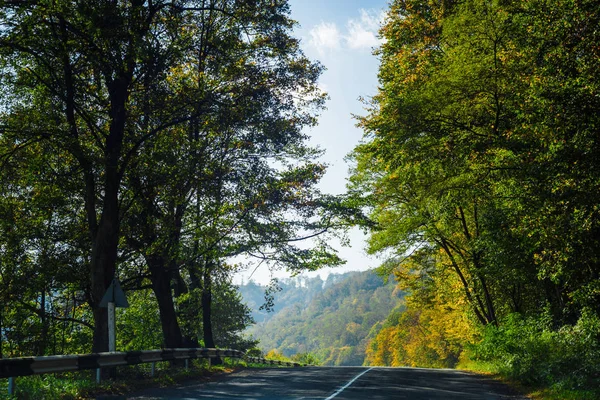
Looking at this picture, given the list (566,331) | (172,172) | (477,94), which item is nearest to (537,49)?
(477,94)

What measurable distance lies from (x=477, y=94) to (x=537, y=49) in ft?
10.3

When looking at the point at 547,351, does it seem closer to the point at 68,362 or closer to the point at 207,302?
the point at 68,362

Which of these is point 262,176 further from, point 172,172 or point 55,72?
point 55,72

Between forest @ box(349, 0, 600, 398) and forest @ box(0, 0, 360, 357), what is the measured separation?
3.86 m

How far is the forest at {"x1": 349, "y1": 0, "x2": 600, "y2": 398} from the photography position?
10.0 meters

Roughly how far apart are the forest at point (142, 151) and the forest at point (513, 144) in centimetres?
386

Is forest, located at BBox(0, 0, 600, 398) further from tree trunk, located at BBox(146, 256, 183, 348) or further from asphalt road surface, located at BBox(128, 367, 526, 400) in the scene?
asphalt road surface, located at BBox(128, 367, 526, 400)

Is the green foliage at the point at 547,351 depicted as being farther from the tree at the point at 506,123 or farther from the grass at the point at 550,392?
the tree at the point at 506,123

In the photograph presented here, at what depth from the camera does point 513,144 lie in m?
12.7

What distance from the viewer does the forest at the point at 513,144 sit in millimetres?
10008

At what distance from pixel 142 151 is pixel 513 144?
11025 millimetres

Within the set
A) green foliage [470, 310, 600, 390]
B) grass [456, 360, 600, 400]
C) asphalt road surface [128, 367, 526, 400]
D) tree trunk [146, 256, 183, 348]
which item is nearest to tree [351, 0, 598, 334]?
green foliage [470, 310, 600, 390]

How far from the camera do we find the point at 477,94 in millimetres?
14094

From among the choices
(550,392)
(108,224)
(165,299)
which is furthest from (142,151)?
(550,392)
